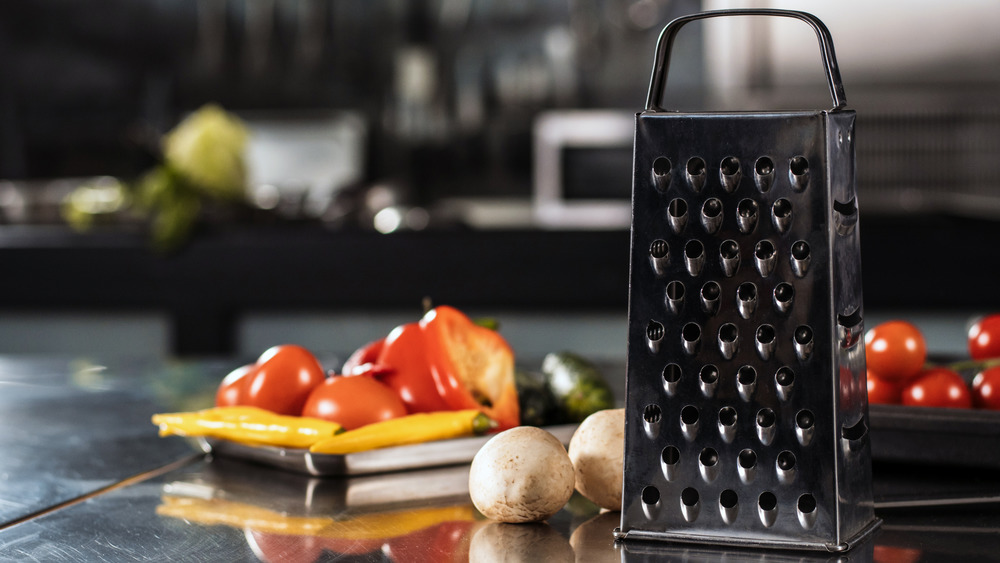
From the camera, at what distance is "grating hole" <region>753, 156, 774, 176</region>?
798 mm

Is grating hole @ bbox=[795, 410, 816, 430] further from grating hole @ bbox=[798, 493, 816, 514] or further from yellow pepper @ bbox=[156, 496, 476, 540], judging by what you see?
yellow pepper @ bbox=[156, 496, 476, 540]

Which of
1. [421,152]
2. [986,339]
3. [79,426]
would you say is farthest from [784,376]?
[421,152]

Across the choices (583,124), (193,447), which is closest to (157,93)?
(583,124)

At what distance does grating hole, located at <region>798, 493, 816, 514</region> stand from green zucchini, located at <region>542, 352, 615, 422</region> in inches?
17.8

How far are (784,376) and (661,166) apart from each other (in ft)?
0.62

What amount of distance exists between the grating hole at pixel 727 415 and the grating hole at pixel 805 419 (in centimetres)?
5

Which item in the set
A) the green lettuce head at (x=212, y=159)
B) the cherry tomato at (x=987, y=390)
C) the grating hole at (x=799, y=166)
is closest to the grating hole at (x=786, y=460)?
the grating hole at (x=799, y=166)

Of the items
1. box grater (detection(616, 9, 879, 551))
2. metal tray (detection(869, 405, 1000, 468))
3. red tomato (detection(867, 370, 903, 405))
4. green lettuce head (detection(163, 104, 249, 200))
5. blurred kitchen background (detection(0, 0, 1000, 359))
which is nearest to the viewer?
box grater (detection(616, 9, 879, 551))

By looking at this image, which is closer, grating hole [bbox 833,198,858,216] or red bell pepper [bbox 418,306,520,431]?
grating hole [bbox 833,198,858,216]

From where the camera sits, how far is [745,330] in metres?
0.81

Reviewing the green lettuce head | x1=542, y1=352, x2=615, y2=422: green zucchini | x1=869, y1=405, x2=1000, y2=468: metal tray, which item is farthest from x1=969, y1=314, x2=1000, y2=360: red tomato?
the green lettuce head

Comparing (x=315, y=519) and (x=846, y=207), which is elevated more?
(x=846, y=207)

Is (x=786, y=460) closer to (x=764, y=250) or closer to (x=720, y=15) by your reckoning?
(x=764, y=250)

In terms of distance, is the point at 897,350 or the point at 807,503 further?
the point at 897,350
